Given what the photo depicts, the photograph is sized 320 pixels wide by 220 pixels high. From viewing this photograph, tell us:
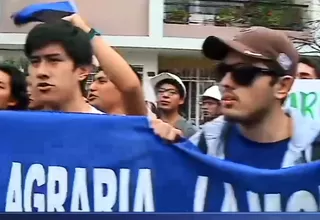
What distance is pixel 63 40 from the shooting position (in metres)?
2.62

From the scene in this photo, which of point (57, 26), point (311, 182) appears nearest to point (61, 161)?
point (57, 26)

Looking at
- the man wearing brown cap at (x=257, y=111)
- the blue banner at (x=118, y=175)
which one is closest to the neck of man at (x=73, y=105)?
the blue banner at (x=118, y=175)

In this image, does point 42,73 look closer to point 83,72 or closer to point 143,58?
point 83,72

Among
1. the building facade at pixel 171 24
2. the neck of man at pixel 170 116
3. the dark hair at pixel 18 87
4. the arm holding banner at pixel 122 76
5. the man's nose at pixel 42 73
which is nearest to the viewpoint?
the man's nose at pixel 42 73

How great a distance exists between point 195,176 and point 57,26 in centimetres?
64

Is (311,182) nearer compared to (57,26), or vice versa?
(311,182)

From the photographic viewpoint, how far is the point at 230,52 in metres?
2.50

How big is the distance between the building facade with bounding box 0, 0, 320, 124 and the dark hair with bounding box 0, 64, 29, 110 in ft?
46.7

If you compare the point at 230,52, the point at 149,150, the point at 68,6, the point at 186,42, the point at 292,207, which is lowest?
the point at 292,207

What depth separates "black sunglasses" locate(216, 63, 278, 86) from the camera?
2439mm

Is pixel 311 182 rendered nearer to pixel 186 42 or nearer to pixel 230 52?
pixel 230 52

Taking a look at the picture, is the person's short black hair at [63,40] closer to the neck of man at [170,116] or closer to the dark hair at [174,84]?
the neck of man at [170,116]

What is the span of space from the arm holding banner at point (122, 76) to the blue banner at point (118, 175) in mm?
423

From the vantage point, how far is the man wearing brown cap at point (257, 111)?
7.96 feet
